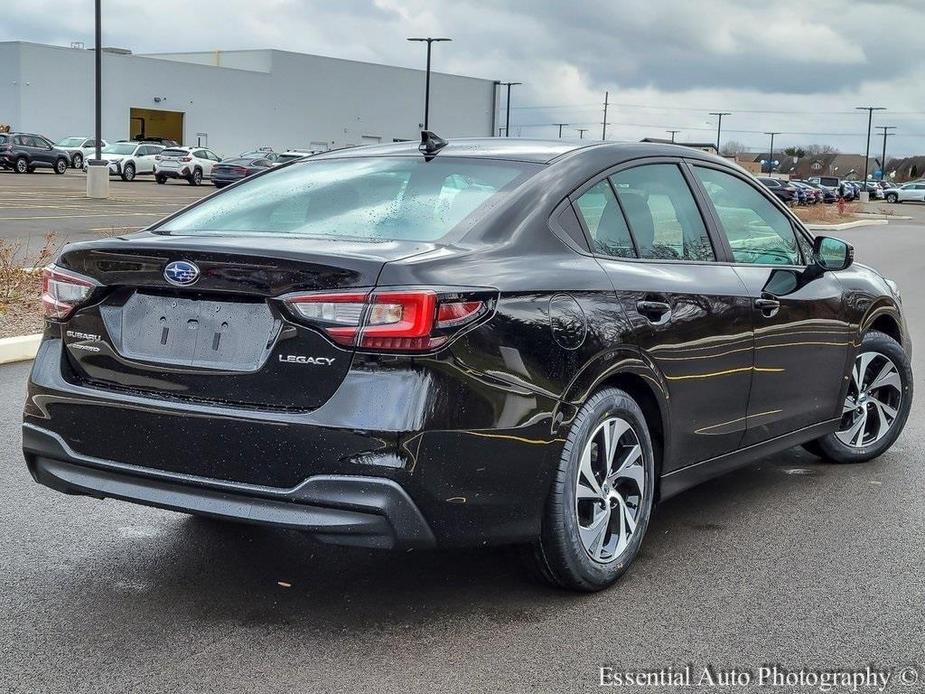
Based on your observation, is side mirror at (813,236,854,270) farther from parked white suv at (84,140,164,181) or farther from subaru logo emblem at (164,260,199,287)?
parked white suv at (84,140,164,181)

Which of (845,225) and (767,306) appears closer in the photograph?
(767,306)

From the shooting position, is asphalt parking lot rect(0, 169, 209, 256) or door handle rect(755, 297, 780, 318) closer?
door handle rect(755, 297, 780, 318)

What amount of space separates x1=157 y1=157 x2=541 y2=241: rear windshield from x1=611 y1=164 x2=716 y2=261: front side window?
48 cm

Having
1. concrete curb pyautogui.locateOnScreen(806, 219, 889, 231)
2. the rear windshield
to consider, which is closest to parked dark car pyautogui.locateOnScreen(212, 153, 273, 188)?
concrete curb pyautogui.locateOnScreen(806, 219, 889, 231)

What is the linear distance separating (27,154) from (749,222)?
154 ft

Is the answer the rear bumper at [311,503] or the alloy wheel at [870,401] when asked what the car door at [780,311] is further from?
the rear bumper at [311,503]

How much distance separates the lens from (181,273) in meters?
3.83

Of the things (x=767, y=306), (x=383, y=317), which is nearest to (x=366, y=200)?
(x=383, y=317)

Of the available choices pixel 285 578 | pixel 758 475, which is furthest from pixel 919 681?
pixel 758 475

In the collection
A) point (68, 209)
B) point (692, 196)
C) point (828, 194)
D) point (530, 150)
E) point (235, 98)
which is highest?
point (235, 98)

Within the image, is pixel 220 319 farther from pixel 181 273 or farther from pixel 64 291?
pixel 64 291

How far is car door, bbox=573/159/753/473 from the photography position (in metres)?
4.50

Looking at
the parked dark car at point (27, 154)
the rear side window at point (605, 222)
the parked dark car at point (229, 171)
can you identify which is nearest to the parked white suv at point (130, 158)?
the parked dark car at point (27, 154)

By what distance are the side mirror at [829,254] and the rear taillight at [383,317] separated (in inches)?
110
